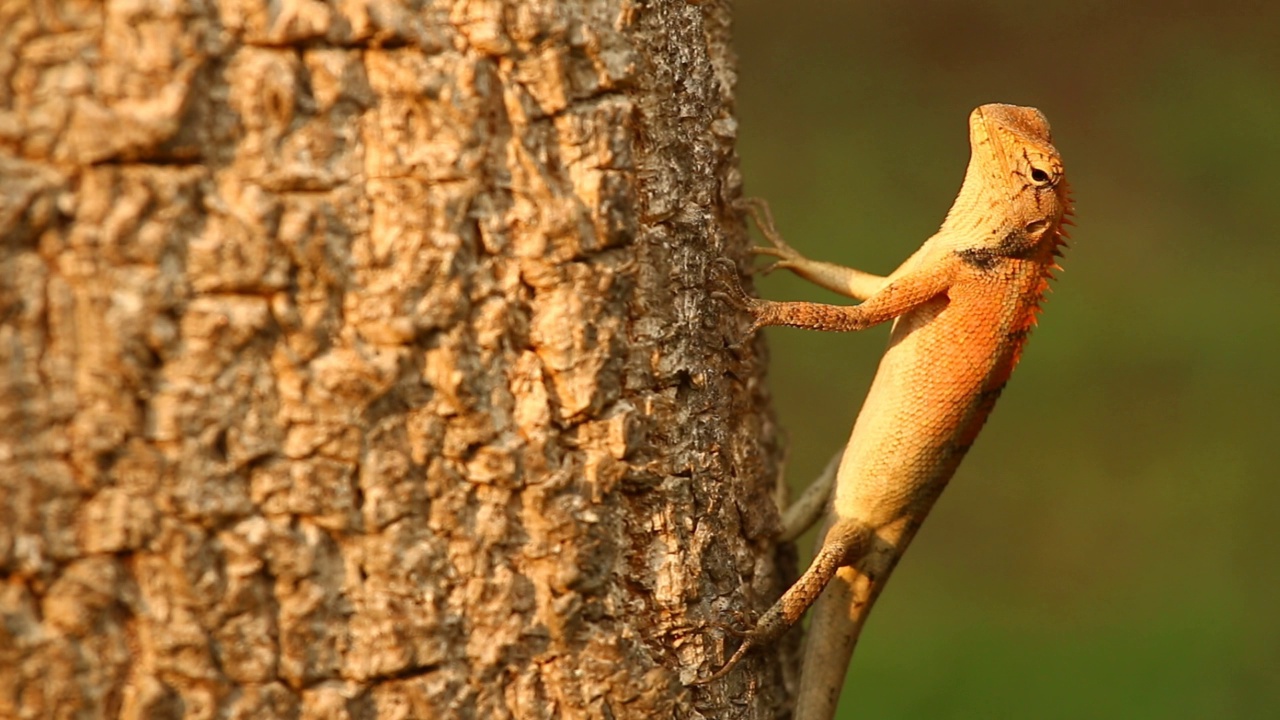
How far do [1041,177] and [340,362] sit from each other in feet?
7.16

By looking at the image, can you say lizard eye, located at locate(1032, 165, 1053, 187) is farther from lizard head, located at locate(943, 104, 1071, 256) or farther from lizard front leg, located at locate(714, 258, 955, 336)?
lizard front leg, located at locate(714, 258, 955, 336)

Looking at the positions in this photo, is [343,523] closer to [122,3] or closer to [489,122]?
[489,122]

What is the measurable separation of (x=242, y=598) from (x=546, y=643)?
546 mm

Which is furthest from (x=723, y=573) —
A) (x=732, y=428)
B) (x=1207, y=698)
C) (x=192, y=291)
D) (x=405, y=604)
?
(x=1207, y=698)

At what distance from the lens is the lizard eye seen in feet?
10.8

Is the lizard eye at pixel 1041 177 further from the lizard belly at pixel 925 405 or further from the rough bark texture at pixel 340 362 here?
the rough bark texture at pixel 340 362

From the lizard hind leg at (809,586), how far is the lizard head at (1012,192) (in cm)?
88

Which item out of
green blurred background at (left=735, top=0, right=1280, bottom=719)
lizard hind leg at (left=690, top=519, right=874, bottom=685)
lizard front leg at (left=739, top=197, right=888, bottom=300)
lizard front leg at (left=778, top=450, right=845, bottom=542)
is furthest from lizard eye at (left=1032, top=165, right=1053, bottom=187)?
green blurred background at (left=735, top=0, right=1280, bottom=719)

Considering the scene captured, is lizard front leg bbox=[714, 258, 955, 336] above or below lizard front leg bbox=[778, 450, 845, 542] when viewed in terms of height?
above

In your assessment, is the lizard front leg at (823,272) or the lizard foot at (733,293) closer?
the lizard foot at (733,293)

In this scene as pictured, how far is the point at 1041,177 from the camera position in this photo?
10.9 feet

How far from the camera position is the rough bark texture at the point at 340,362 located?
1755 mm

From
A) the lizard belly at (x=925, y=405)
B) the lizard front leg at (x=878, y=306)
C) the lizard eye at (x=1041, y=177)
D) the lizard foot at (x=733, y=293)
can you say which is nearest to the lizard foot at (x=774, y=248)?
the lizard front leg at (x=878, y=306)

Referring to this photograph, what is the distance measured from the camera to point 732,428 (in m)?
2.69
